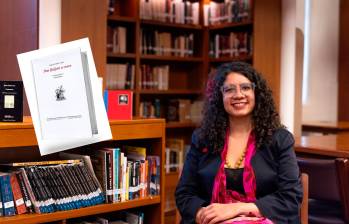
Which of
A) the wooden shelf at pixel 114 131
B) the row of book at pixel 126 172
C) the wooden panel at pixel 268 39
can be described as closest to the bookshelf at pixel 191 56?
the wooden panel at pixel 268 39

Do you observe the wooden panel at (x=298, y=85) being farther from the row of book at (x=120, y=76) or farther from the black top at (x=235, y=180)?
the black top at (x=235, y=180)

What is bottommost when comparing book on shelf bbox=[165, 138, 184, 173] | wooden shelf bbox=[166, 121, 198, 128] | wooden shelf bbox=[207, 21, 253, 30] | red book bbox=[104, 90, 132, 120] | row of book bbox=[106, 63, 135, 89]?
book on shelf bbox=[165, 138, 184, 173]

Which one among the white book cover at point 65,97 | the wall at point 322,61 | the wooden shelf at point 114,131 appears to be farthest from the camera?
the wall at point 322,61

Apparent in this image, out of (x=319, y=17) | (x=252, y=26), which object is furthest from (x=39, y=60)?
(x=319, y=17)

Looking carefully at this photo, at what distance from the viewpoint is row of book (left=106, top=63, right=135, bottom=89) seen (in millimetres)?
5109

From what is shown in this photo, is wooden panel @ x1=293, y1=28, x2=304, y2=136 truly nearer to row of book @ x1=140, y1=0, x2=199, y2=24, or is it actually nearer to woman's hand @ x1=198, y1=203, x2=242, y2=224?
row of book @ x1=140, y1=0, x2=199, y2=24

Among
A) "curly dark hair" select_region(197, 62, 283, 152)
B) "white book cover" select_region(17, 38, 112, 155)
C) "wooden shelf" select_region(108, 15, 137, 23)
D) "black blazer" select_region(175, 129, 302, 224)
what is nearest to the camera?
"white book cover" select_region(17, 38, 112, 155)

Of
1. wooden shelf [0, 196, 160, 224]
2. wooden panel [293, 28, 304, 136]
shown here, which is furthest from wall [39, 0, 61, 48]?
wooden panel [293, 28, 304, 136]

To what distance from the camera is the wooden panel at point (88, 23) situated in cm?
331

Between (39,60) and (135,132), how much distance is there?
2.18 ft

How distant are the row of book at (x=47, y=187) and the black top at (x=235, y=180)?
0.59 meters

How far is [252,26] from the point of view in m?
5.09

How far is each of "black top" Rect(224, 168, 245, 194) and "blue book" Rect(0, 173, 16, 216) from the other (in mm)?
884

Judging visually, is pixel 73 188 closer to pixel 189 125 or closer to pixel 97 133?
pixel 97 133
